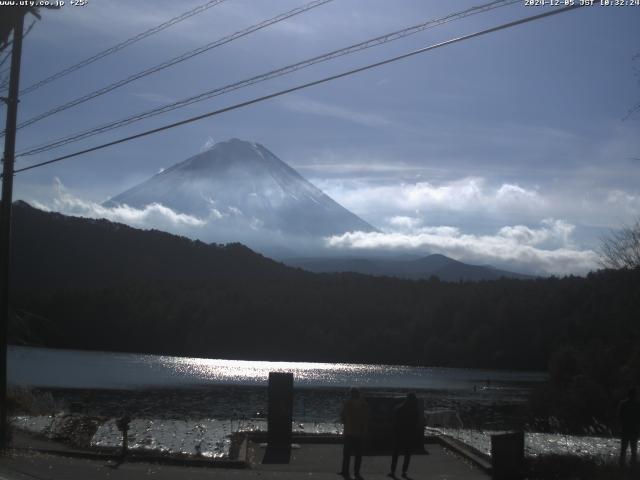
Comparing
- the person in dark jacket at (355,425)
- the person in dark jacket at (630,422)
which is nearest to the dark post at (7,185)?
the person in dark jacket at (355,425)

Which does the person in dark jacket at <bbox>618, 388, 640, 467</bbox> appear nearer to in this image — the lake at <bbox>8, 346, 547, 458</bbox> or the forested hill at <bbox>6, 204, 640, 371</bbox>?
the lake at <bbox>8, 346, 547, 458</bbox>

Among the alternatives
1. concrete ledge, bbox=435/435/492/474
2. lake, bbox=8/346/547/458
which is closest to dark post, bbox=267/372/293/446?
lake, bbox=8/346/547/458

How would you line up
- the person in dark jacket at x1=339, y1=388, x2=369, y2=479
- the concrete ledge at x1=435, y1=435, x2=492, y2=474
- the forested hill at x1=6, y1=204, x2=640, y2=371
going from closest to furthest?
the person in dark jacket at x1=339, y1=388, x2=369, y2=479, the concrete ledge at x1=435, y1=435, x2=492, y2=474, the forested hill at x1=6, y1=204, x2=640, y2=371

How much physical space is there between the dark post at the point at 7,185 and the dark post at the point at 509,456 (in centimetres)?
1008

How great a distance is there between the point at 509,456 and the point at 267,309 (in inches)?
4770

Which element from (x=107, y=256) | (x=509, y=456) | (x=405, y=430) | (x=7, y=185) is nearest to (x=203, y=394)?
(x=7, y=185)

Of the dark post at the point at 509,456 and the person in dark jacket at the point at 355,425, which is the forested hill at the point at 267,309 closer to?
the dark post at the point at 509,456

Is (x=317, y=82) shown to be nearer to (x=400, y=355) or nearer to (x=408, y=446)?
(x=408, y=446)

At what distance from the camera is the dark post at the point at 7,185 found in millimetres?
18109

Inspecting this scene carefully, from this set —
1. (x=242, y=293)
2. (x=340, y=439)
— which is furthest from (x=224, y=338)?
(x=340, y=439)

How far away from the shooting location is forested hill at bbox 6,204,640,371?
115000 millimetres

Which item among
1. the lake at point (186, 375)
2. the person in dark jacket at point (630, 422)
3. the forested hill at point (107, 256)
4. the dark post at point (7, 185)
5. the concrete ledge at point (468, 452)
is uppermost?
the forested hill at point (107, 256)

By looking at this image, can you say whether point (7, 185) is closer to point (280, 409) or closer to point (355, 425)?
point (280, 409)

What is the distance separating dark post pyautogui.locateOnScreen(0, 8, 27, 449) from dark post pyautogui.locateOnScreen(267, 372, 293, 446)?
5585 mm
